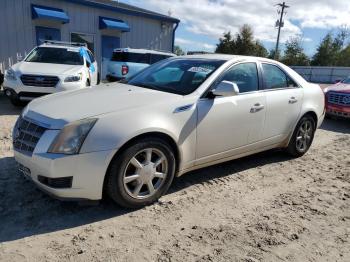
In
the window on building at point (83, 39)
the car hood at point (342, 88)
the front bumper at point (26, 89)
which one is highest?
the window on building at point (83, 39)

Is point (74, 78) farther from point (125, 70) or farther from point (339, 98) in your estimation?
point (339, 98)

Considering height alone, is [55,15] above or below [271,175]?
above

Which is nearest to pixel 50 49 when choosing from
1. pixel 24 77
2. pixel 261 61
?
pixel 24 77

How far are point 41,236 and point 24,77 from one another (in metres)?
5.85

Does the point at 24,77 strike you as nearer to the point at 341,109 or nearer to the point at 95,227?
the point at 95,227

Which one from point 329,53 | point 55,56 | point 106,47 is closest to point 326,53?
point 329,53

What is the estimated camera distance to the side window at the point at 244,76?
427 cm

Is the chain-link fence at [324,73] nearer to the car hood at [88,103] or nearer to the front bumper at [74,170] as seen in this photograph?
the car hood at [88,103]

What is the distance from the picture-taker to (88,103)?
347cm

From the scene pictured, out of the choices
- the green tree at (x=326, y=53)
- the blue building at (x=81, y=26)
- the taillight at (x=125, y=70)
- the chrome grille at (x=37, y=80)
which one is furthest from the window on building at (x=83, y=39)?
the green tree at (x=326, y=53)

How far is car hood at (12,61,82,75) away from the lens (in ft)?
26.3

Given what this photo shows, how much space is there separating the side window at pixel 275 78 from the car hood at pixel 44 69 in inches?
206

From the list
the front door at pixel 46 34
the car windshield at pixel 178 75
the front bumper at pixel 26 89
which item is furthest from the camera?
the front door at pixel 46 34

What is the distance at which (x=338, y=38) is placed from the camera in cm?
5122
